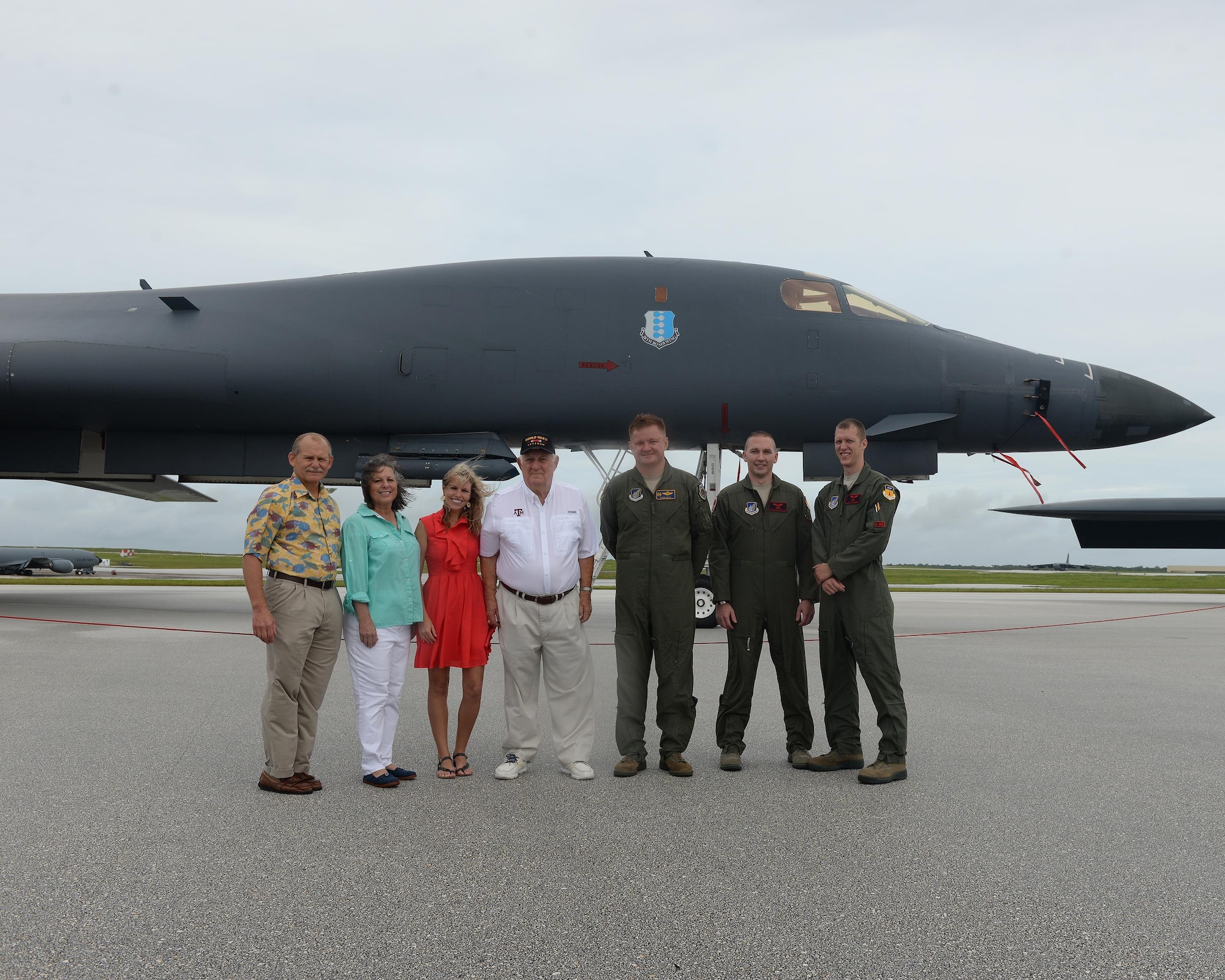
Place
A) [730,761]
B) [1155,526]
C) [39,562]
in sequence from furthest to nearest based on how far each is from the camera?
1. [39,562]
2. [1155,526]
3. [730,761]

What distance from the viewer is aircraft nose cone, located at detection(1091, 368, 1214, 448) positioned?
33.9 ft

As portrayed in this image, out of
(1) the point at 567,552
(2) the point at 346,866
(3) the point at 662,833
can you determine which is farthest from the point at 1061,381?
(2) the point at 346,866

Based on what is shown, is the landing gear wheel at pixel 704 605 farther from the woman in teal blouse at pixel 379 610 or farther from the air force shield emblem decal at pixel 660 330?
the woman in teal blouse at pixel 379 610

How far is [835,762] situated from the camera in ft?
14.6

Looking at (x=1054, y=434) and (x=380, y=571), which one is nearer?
(x=380, y=571)

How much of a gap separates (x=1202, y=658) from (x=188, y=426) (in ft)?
38.1

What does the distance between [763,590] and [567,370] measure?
618 cm

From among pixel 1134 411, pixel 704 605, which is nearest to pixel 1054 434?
pixel 1134 411

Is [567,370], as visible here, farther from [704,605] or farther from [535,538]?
[535,538]

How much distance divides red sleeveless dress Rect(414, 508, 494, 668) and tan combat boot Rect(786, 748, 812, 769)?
163 cm

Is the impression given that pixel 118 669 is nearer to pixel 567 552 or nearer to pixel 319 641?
pixel 319 641

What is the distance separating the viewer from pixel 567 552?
175 inches

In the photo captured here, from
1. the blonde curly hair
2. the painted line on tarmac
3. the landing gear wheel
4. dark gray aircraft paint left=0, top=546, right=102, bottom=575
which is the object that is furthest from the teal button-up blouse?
dark gray aircraft paint left=0, top=546, right=102, bottom=575

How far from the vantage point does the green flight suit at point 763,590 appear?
15.0 feet
